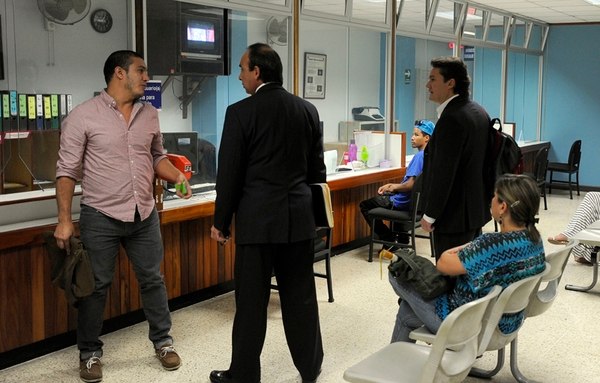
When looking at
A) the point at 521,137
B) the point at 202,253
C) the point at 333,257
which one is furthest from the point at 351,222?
the point at 521,137

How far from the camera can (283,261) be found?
3.15 meters

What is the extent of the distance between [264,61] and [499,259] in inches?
49.4

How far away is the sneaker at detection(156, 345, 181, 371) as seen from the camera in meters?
3.57

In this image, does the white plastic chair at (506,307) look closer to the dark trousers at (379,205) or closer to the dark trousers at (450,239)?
the dark trousers at (450,239)

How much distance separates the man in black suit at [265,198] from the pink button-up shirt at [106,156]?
0.59 m

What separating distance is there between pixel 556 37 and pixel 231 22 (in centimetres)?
738

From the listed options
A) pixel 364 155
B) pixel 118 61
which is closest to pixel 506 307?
pixel 118 61

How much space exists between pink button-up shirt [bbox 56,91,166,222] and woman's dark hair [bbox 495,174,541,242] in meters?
1.70

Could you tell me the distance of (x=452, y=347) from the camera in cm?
245

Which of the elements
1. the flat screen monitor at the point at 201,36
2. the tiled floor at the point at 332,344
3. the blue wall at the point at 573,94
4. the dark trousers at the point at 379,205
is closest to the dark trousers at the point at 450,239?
the tiled floor at the point at 332,344

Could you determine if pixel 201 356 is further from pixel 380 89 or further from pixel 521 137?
pixel 521 137

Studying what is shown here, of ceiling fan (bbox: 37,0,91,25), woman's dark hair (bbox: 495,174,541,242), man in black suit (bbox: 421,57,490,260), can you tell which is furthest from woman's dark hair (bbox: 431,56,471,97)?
ceiling fan (bbox: 37,0,91,25)

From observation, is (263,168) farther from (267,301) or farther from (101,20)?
(101,20)

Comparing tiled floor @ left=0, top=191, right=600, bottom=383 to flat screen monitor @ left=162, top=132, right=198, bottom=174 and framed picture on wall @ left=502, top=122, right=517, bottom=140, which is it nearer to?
flat screen monitor @ left=162, top=132, right=198, bottom=174
